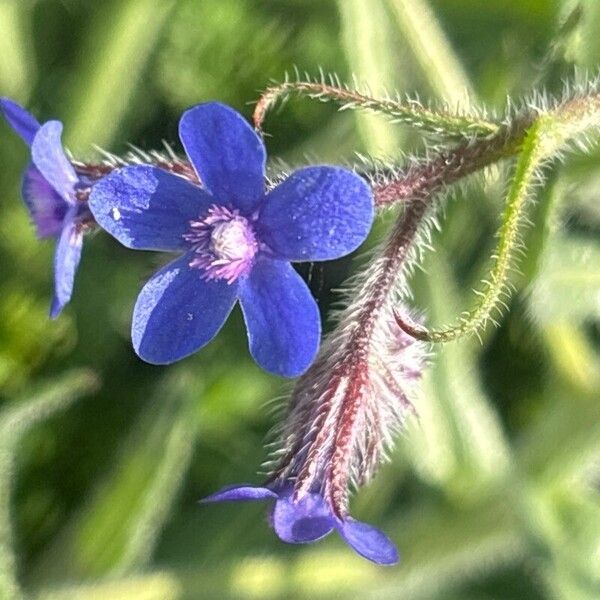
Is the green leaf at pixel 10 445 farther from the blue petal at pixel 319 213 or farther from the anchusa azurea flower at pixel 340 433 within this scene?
the blue petal at pixel 319 213

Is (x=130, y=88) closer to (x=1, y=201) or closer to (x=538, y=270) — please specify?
(x=1, y=201)

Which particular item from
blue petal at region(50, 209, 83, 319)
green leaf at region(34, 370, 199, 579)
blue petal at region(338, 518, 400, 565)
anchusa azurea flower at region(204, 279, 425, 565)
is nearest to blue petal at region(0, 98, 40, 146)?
blue petal at region(50, 209, 83, 319)

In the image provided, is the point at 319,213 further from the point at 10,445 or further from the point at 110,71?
the point at 110,71

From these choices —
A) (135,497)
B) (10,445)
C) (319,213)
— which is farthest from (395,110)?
(135,497)

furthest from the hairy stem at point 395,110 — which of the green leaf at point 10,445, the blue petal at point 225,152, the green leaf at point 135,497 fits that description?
the green leaf at point 135,497

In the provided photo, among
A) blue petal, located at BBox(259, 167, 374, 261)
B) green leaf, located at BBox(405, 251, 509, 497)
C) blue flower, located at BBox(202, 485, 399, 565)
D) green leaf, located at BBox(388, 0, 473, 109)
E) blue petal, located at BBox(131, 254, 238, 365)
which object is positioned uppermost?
blue petal, located at BBox(259, 167, 374, 261)

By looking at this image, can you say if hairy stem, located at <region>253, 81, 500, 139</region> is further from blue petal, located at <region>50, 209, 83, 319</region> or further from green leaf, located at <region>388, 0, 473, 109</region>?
green leaf, located at <region>388, 0, 473, 109</region>

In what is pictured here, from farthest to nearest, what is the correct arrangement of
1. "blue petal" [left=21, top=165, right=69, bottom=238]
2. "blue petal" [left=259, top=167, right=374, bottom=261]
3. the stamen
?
"blue petal" [left=21, top=165, right=69, bottom=238]
the stamen
"blue petal" [left=259, top=167, right=374, bottom=261]
